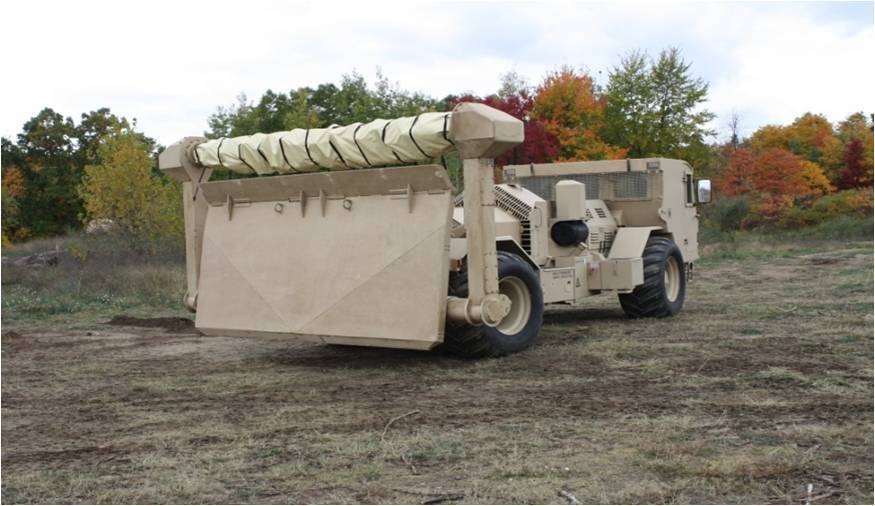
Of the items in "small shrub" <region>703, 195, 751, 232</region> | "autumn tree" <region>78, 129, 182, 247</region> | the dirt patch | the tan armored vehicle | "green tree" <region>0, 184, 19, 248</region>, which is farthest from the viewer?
"small shrub" <region>703, 195, 751, 232</region>

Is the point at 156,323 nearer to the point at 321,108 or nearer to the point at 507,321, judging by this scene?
the point at 507,321

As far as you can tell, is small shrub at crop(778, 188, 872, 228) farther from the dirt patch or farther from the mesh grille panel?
the mesh grille panel

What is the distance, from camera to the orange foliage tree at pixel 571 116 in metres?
32.4

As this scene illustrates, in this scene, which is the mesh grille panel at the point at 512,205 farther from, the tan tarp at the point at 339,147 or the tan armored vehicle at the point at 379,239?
the tan tarp at the point at 339,147

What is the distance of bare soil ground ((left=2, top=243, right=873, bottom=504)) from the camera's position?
5.49m

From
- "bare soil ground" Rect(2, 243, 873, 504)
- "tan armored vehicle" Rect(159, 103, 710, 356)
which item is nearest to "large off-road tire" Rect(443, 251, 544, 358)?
"tan armored vehicle" Rect(159, 103, 710, 356)

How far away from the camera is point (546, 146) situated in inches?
1212

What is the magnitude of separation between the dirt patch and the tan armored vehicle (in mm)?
3170

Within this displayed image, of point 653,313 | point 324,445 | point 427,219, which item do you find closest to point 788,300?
point 653,313

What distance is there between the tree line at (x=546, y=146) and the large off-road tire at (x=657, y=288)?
914cm

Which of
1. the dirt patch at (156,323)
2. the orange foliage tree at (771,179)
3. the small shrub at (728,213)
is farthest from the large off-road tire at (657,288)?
the orange foliage tree at (771,179)

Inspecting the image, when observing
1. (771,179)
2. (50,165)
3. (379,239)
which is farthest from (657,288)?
(50,165)

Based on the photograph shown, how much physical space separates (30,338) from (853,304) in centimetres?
1104

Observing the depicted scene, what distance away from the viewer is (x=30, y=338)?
1334 centimetres
